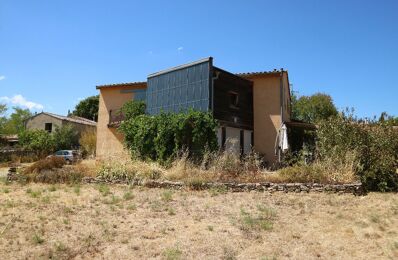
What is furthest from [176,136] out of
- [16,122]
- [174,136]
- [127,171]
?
[16,122]

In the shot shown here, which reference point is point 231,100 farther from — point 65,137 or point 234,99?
point 65,137

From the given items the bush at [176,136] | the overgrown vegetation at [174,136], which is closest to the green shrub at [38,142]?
the overgrown vegetation at [174,136]

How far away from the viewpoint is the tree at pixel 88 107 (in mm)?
52850

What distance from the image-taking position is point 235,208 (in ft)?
30.5

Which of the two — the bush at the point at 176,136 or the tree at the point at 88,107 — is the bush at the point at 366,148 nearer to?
the bush at the point at 176,136

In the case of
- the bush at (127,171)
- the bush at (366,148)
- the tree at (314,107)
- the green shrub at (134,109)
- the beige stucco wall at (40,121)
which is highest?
the tree at (314,107)

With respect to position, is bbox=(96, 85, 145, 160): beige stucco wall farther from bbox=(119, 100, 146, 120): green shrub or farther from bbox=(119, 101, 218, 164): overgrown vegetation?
bbox=(119, 101, 218, 164): overgrown vegetation

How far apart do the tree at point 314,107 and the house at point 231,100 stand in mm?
18975

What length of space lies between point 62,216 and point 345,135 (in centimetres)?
1014

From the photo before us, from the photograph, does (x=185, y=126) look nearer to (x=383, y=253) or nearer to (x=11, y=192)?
(x=11, y=192)

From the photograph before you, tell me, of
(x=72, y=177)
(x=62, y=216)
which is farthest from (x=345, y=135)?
(x=72, y=177)

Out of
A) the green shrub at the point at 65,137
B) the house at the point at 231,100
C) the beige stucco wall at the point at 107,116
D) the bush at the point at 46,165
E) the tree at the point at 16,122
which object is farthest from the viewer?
the tree at the point at 16,122

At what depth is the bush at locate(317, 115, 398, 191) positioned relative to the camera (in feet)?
38.5

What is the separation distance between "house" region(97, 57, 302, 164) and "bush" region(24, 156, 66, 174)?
2.17 metres
